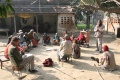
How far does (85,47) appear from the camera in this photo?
1433 cm

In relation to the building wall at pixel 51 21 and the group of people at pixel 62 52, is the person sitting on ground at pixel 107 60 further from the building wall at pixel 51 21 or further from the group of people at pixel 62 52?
the building wall at pixel 51 21

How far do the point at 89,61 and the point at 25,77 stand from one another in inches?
151

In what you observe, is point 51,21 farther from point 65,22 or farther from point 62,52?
point 62,52

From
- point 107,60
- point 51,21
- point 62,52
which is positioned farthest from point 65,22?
point 107,60

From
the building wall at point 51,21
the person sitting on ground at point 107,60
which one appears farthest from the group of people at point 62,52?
the building wall at point 51,21

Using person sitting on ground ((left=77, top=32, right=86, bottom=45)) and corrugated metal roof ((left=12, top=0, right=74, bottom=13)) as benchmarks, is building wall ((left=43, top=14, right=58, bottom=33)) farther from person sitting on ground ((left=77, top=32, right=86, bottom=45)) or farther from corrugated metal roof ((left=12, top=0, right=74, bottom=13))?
person sitting on ground ((left=77, top=32, right=86, bottom=45))

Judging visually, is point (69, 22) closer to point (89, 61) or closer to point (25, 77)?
point (89, 61)

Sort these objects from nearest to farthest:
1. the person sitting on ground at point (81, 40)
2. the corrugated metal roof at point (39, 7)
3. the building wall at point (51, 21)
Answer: the person sitting on ground at point (81, 40) < the corrugated metal roof at point (39, 7) < the building wall at point (51, 21)

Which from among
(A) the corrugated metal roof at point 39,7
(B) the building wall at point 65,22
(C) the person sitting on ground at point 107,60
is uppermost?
(A) the corrugated metal roof at point 39,7

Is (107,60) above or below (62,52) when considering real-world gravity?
below

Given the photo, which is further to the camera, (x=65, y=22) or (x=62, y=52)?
(x=65, y=22)

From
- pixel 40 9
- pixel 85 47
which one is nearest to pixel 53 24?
pixel 40 9

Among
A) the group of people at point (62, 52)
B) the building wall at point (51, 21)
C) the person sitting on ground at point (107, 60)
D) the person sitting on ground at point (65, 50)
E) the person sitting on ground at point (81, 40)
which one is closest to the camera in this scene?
the group of people at point (62, 52)

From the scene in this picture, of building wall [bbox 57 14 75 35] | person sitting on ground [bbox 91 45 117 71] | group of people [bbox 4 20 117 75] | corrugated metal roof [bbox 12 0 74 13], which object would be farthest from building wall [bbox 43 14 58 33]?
person sitting on ground [bbox 91 45 117 71]
